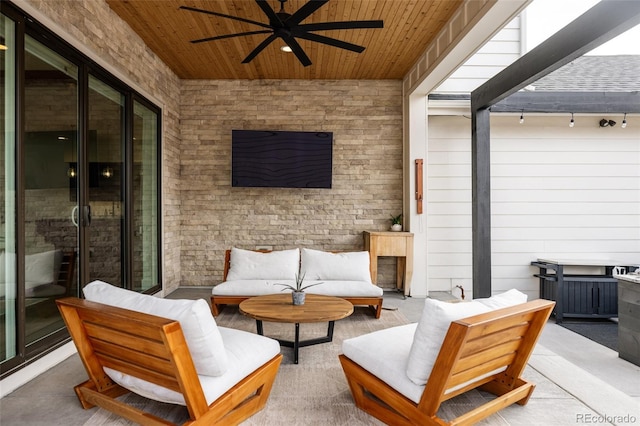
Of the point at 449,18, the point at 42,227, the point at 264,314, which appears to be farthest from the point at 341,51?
the point at 42,227

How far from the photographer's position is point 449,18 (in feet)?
12.6

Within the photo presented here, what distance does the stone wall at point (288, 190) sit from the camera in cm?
562

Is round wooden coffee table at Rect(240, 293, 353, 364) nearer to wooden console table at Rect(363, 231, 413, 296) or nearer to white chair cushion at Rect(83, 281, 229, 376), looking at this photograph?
white chair cushion at Rect(83, 281, 229, 376)

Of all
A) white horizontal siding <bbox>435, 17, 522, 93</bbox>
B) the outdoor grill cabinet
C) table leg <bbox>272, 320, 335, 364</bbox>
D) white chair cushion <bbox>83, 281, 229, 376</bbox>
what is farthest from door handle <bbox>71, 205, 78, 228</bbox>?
the outdoor grill cabinet

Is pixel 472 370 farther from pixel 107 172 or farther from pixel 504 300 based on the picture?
pixel 107 172

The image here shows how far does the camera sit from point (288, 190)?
5.62 m

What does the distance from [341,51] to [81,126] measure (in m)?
3.04

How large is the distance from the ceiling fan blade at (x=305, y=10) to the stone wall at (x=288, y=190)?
8.65ft

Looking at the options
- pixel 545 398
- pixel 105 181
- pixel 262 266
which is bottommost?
pixel 545 398

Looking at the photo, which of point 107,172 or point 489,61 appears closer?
point 107,172

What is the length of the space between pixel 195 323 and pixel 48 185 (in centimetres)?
204

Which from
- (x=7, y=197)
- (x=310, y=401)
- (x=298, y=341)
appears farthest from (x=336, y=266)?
(x=7, y=197)

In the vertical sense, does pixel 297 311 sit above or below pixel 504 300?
below

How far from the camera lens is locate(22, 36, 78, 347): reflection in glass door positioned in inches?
103
